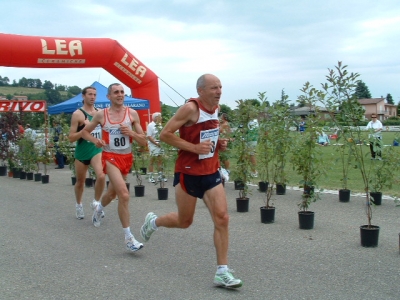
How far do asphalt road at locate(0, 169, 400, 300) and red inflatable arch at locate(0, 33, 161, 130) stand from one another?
9420mm

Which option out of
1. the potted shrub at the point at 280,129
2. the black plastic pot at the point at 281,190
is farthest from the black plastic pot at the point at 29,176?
the potted shrub at the point at 280,129

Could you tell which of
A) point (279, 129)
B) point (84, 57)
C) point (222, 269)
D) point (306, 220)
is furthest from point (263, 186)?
point (84, 57)

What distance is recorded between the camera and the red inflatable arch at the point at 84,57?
17922mm

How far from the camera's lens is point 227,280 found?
509 cm

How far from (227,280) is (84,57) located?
621 inches

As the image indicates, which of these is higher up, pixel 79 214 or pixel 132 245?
pixel 79 214

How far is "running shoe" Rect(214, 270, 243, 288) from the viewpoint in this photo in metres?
5.07

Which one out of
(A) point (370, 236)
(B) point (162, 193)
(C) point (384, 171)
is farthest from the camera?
(B) point (162, 193)

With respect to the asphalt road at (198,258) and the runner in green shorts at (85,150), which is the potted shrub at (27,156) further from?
the runner in green shorts at (85,150)

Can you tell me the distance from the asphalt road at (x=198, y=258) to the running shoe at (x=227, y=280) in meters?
0.07

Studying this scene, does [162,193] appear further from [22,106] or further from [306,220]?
[22,106]

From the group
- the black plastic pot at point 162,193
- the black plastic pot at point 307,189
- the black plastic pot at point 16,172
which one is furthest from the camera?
the black plastic pot at point 16,172

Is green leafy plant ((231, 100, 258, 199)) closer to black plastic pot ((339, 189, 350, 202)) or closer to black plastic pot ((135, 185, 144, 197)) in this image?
black plastic pot ((339, 189, 350, 202))

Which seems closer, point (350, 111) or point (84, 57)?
point (350, 111)
